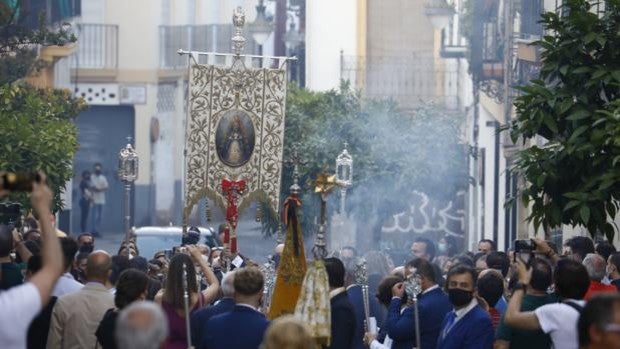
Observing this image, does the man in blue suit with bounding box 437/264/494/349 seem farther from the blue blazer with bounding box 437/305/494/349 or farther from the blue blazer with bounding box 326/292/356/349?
the blue blazer with bounding box 326/292/356/349

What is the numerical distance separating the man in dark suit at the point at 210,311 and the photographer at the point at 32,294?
3700 mm

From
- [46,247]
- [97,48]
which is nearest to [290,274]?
[46,247]

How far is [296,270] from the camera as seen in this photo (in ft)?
41.8

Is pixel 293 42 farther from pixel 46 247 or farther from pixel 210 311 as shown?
pixel 46 247

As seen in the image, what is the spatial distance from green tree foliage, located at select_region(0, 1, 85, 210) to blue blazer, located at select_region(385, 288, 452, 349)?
10.1 meters

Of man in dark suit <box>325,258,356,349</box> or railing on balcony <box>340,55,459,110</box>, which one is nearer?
man in dark suit <box>325,258,356,349</box>

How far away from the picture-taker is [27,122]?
24.1 m

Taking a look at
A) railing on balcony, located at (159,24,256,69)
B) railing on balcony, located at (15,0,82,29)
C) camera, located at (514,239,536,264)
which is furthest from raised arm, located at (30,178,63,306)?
railing on balcony, located at (159,24,256,69)

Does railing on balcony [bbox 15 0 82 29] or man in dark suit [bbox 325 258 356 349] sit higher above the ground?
railing on balcony [bbox 15 0 82 29]

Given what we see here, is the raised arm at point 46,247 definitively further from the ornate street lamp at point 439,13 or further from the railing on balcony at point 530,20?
the ornate street lamp at point 439,13

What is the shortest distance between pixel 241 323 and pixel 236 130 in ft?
34.8

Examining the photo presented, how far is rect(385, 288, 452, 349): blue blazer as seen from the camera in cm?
1271

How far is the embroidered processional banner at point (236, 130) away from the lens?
69.9ft

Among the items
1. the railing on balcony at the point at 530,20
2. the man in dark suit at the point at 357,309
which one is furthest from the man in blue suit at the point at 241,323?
the railing on balcony at the point at 530,20
